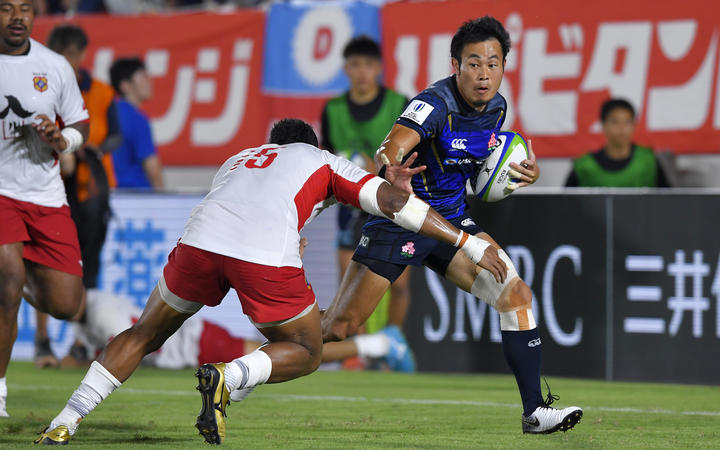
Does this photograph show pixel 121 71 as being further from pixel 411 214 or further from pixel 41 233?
pixel 411 214

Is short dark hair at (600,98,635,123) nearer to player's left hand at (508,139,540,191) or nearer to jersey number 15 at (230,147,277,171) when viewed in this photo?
player's left hand at (508,139,540,191)

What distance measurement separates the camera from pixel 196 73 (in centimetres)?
1473

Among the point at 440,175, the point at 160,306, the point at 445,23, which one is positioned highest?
the point at 445,23

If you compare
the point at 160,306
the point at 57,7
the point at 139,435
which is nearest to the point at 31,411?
the point at 139,435

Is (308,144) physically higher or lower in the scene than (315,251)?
higher

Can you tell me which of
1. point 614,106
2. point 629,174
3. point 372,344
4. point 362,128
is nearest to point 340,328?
point 372,344

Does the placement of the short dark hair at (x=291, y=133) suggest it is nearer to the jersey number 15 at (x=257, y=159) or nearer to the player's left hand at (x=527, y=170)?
the jersey number 15 at (x=257, y=159)

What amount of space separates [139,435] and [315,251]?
5.27m

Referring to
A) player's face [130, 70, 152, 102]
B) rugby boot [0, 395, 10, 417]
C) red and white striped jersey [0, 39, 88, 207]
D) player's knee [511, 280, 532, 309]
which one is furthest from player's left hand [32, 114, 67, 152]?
player's face [130, 70, 152, 102]

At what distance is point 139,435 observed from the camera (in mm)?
6754

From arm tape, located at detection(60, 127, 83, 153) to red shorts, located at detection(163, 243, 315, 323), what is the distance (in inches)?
81.9

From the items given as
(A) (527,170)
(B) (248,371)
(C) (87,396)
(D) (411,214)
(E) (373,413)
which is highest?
(A) (527,170)

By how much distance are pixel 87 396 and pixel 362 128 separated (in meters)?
5.94

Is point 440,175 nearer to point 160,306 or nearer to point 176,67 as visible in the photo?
point 160,306
